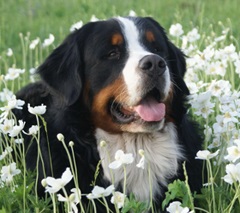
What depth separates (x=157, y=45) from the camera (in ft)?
14.7

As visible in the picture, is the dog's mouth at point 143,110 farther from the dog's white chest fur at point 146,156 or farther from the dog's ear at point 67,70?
the dog's ear at point 67,70

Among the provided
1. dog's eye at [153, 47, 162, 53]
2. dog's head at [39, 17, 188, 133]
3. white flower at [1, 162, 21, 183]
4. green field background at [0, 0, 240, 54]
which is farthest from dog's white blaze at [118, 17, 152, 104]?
green field background at [0, 0, 240, 54]

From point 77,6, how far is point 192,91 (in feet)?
20.2

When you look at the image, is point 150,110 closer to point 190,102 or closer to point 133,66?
point 133,66

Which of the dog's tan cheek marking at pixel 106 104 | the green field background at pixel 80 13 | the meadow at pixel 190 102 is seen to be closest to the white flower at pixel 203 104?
the meadow at pixel 190 102

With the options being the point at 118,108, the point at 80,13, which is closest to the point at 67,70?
the point at 118,108

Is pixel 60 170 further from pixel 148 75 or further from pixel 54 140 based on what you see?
pixel 148 75

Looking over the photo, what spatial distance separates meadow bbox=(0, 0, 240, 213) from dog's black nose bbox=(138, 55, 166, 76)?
435mm

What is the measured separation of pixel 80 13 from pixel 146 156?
5589 millimetres

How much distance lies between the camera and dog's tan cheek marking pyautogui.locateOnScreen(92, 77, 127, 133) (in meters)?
4.12

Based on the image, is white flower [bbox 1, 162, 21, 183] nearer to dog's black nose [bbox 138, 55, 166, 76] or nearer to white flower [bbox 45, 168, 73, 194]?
white flower [bbox 45, 168, 73, 194]

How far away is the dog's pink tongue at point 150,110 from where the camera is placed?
4129 mm

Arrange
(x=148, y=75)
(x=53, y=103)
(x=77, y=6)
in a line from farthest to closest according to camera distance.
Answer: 1. (x=77, y=6)
2. (x=53, y=103)
3. (x=148, y=75)

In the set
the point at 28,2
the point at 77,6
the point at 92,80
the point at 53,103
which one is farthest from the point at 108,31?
the point at 28,2
